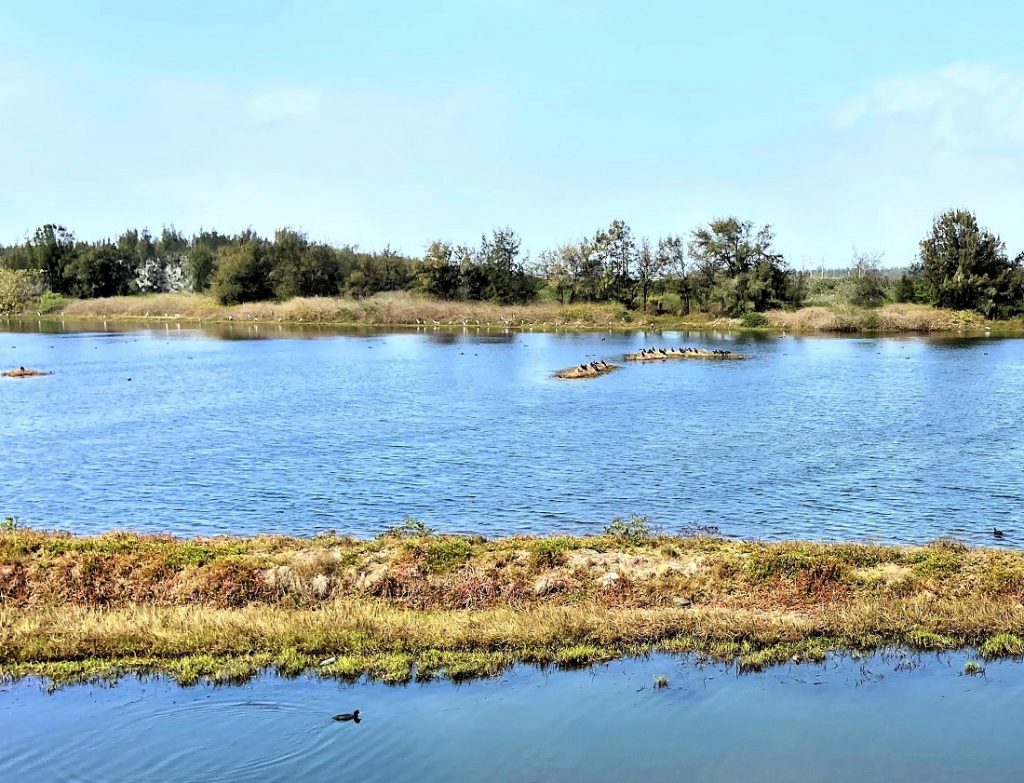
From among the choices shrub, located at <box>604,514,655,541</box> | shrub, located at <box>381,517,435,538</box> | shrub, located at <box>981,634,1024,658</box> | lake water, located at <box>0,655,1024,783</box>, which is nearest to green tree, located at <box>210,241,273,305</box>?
shrub, located at <box>381,517,435,538</box>

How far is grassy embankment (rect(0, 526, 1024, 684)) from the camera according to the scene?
16.1m

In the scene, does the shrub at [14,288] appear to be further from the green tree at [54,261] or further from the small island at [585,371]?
the small island at [585,371]

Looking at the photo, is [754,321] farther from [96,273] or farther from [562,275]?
[96,273]

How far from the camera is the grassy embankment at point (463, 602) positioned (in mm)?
16109

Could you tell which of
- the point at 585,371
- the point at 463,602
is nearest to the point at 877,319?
the point at 585,371

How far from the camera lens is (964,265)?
113 meters

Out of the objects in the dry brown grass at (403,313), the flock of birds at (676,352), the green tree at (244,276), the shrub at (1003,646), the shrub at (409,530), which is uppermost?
the green tree at (244,276)

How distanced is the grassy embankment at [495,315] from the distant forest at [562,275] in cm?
355

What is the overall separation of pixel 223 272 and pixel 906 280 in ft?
342

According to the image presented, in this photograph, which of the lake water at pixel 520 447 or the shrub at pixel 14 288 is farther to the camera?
the shrub at pixel 14 288

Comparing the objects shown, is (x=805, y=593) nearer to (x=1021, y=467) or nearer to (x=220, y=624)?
(x=220, y=624)

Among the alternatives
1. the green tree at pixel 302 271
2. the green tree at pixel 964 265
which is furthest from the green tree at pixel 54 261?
the green tree at pixel 964 265

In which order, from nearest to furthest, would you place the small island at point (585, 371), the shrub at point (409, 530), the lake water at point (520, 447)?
1. the shrub at point (409, 530)
2. the lake water at point (520, 447)
3. the small island at point (585, 371)

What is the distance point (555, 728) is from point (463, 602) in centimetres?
525
